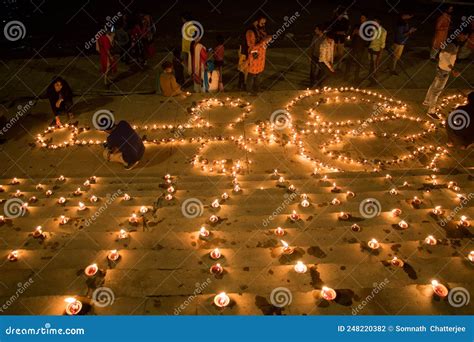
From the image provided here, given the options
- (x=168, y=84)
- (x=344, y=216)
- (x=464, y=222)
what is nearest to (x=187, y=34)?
(x=168, y=84)

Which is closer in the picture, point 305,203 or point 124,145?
point 305,203

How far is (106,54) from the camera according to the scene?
31.2 feet

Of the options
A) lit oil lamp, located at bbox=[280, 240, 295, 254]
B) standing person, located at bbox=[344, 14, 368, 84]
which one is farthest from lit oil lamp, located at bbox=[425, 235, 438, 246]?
standing person, located at bbox=[344, 14, 368, 84]

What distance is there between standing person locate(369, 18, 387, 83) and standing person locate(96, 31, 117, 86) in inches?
271

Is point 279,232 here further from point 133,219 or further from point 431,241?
point 133,219

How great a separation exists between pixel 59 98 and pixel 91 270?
5.34 m

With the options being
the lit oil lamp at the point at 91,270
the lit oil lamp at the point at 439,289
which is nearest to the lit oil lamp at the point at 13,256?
the lit oil lamp at the point at 91,270

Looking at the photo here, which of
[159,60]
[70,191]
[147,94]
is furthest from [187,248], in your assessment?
[159,60]

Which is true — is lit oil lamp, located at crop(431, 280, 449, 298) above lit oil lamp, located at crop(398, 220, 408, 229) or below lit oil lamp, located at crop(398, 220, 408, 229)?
above

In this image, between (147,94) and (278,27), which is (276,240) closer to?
(147,94)

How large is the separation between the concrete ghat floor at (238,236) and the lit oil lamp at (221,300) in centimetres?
6

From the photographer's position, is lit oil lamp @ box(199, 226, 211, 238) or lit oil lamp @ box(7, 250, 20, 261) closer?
lit oil lamp @ box(7, 250, 20, 261)

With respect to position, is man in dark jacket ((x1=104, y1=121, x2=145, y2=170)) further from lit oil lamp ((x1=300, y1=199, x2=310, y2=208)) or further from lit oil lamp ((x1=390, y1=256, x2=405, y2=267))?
lit oil lamp ((x1=390, y1=256, x2=405, y2=267))

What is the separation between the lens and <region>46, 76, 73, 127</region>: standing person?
7.81 metres
